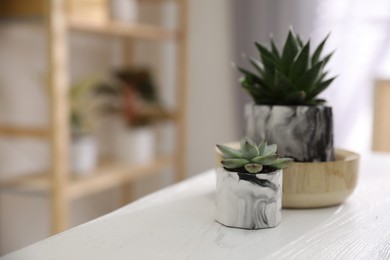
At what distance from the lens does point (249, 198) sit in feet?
2.34

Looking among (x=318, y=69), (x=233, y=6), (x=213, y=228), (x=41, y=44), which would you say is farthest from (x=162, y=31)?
(x=213, y=228)

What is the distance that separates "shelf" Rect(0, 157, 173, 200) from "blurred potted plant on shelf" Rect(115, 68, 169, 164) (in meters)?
0.09

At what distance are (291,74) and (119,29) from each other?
140 cm

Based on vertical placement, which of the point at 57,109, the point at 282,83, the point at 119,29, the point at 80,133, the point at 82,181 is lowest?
the point at 82,181

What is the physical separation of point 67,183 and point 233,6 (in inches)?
46.1

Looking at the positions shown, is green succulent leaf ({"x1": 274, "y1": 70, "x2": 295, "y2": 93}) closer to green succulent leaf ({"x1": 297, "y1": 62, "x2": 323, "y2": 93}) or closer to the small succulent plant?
green succulent leaf ({"x1": 297, "y1": 62, "x2": 323, "y2": 93})

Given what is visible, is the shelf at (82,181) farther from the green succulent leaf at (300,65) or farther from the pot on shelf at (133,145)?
the green succulent leaf at (300,65)

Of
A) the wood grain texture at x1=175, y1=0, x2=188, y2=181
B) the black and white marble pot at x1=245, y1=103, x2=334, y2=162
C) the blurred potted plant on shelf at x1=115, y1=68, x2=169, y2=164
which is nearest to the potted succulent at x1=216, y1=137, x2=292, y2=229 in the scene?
the black and white marble pot at x1=245, y1=103, x2=334, y2=162

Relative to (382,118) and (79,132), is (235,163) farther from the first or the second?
(79,132)

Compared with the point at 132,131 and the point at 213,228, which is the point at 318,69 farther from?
the point at 132,131

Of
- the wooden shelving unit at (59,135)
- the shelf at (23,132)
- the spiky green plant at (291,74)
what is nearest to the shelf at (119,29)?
the wooden shelving unit at (59,135)

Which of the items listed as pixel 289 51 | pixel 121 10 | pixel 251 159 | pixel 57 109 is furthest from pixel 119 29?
pixel 251 159

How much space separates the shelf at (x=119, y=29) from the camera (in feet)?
6.25

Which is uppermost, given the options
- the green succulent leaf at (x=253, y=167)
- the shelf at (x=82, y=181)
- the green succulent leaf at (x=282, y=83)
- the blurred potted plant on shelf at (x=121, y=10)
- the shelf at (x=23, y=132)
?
the blurred potted plant on shelf at (x=121, y=10)
